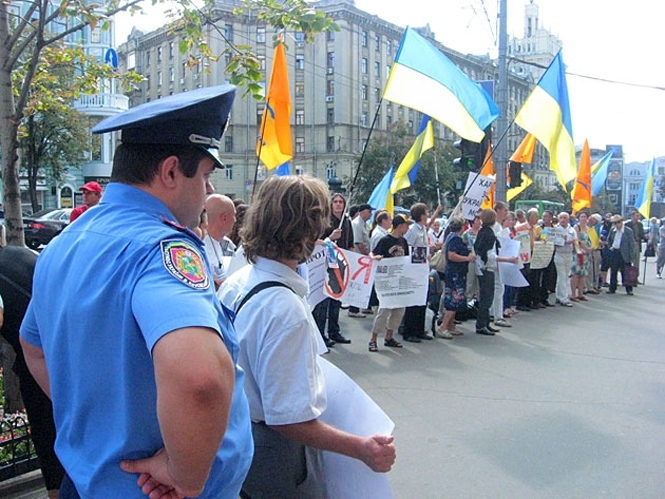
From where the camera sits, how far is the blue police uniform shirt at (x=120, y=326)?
125cm

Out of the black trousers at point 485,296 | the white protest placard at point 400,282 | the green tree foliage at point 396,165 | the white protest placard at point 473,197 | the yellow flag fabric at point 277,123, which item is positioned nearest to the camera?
the yellow flag fabric at point 277,123

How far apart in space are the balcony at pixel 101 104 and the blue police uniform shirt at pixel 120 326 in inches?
1456

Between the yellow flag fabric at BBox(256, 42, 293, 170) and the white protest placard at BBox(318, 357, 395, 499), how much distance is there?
609 cm

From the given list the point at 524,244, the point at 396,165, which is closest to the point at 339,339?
the point at 524,244

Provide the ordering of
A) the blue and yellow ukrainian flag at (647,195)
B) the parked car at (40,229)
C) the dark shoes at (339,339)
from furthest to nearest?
the parked car at (40,229), the blue and yellow ukrainian flag at (647,195), the dark shoes at (339,339)

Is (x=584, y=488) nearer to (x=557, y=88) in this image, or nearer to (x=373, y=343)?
(x=373, y=343)

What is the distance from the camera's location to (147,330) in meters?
1.20

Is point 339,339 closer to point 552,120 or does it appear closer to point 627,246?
point 552,120

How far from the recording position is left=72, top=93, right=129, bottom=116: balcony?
36116 millimetres

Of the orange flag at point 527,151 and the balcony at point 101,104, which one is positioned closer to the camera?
the orange flag at point 527,151

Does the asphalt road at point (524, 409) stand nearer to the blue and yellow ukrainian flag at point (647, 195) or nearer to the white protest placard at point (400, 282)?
the white protest placard at point (400, 282)

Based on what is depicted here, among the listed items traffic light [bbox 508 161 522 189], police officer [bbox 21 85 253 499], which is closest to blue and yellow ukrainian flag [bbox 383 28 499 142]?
traffic light [bbox 508 161 522 189]

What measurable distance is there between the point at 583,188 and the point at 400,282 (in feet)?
28.1

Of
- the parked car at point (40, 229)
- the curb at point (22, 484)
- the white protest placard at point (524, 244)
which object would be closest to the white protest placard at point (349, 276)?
the white protest placard at point (524, 244)
